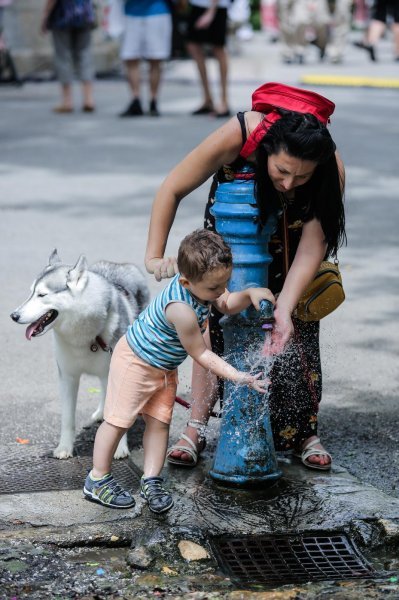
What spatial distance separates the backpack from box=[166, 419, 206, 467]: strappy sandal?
3.95ft

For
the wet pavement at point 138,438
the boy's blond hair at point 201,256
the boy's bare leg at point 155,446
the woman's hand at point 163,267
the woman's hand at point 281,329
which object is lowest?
the wet pavement at point 138,438

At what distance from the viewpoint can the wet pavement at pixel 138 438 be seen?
3684 mm

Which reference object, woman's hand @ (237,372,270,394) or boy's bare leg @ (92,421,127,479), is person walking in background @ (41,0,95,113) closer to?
boy's bare leg @ (92,421,127,479)

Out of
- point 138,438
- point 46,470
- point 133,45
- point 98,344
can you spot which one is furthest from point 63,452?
point 133,45

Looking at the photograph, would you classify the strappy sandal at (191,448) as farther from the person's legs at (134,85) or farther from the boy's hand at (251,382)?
the person's legs at (134,85)

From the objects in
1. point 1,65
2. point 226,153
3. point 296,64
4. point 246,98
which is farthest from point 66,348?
point 296,64

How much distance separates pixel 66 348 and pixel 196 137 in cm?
762

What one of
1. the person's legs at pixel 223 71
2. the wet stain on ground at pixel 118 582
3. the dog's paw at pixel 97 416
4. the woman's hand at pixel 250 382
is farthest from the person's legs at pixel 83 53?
the wet stain on ground at pixel 118 582

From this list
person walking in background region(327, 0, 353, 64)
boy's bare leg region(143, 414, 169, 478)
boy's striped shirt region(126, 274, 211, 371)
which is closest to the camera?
boy's striped shirt region(126, 274, 211, 371)

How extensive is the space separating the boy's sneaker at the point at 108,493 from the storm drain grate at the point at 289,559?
383 millimetres

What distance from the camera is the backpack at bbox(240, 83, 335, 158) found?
12.9ft

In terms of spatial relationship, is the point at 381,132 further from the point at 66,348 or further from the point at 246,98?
the point at 66,348

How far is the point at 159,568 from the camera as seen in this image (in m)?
3.71

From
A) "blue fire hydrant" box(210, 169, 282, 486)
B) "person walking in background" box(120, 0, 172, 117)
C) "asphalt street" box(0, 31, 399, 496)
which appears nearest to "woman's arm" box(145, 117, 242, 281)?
"blue fire hydrant" box(210, 169, 282, 486)
